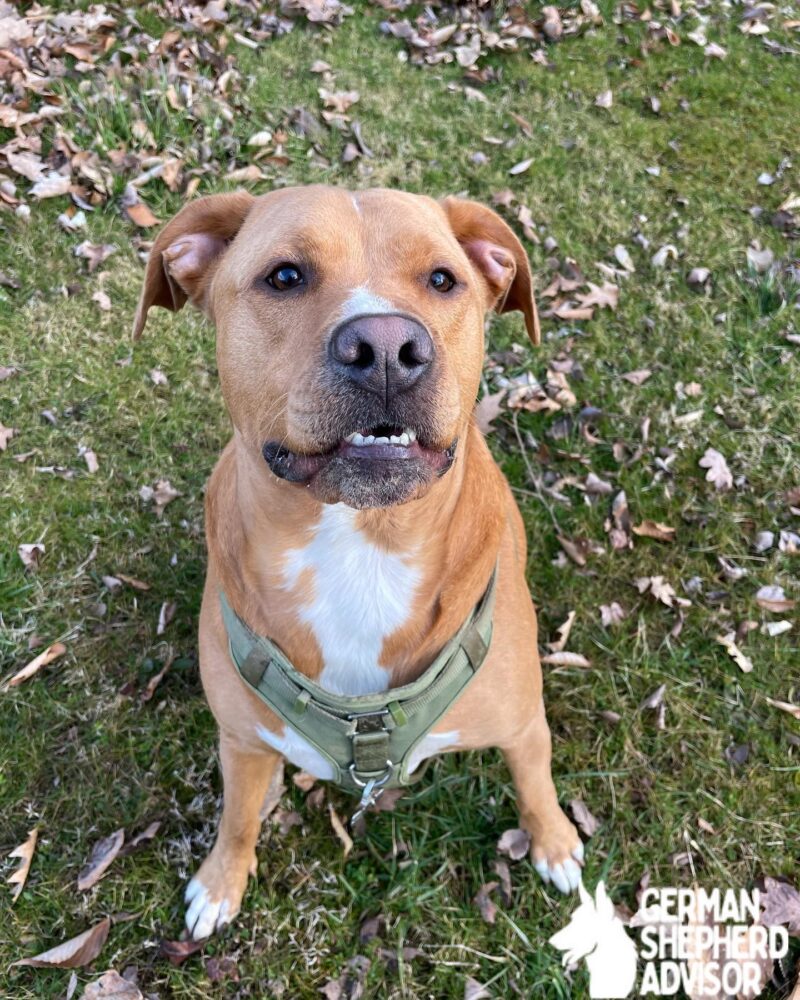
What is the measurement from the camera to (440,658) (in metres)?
2.37

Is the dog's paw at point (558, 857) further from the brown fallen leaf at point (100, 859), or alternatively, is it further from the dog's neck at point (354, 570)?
the brown fallen leaf at point (100, 859)

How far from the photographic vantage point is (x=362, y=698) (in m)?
2.33

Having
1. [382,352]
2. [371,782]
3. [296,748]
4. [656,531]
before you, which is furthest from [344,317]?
[656,531]

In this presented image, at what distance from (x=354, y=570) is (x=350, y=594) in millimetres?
77

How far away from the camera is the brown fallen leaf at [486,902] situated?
317 centimetres

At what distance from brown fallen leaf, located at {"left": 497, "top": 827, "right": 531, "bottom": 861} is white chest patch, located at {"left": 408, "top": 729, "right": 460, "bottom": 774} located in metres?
0.77

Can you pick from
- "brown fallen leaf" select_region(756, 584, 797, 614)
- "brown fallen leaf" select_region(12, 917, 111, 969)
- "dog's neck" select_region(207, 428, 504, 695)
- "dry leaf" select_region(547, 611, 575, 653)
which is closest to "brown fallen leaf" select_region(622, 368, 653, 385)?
"brown fallen leaf" select_region(756, 584, 797, 614)

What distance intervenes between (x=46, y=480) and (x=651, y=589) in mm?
3319

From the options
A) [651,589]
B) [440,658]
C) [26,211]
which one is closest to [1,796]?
[440,658]

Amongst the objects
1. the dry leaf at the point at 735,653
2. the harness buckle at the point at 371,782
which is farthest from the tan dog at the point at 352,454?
the dry leaf at the point at 735,653

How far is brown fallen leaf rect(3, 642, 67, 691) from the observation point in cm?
367

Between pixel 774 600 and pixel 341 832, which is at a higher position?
pixel 774 600

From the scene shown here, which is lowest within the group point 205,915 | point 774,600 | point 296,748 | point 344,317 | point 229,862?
point 205,915

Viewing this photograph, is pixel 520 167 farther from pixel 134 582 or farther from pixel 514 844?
pixel 514 844
